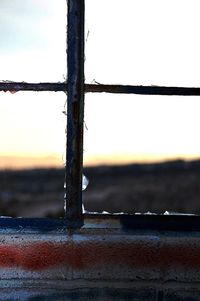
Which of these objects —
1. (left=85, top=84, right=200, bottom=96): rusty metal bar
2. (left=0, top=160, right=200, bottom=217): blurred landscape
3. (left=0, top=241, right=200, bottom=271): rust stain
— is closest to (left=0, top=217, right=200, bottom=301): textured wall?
(left=0, top=241, right=200, bottom=271): rust stain

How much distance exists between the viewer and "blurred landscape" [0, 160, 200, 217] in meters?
24.7

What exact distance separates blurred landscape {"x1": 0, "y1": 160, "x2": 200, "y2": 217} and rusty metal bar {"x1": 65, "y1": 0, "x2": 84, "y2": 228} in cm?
2140

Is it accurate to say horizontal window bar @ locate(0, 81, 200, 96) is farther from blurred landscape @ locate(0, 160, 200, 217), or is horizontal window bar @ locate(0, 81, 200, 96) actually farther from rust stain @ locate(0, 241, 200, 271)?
blurred landscape @ locate(0, 160, 200, 217)

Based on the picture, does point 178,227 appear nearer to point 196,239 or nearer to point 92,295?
point 196,239

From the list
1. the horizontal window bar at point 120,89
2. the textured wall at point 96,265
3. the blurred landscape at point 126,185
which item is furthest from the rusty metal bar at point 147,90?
the blurred landscape at point 126,185

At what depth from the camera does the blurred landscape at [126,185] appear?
2470 cm

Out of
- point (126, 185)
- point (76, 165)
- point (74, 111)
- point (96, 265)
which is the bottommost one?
point (126, 185)

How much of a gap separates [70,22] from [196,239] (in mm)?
656

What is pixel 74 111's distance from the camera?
1431 millimetres

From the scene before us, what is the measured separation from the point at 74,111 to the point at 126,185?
28.2 meters

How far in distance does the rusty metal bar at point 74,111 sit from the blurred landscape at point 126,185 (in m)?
21.4

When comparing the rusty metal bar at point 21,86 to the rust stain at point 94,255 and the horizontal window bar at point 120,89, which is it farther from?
the rust stain at point 94,255

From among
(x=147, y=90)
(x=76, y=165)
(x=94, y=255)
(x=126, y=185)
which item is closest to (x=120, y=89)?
(x=147, y=90)

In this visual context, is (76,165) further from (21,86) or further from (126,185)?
(126,185)
